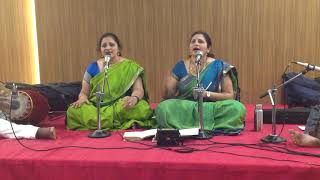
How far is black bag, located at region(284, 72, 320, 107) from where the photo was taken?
4.20 meters

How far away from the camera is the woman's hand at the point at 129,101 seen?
10.7ft

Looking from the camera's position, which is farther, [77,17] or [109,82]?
[77,17]

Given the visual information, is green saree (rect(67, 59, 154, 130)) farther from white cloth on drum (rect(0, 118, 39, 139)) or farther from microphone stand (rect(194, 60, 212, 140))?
microphone stand (rect(194, 60, 212, 140))

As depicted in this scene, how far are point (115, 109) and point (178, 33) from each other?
221 centimetres

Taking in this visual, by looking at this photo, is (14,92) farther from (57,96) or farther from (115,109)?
(57,96)

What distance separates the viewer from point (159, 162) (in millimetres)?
2146

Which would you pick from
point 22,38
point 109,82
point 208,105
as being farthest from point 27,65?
point 208,105

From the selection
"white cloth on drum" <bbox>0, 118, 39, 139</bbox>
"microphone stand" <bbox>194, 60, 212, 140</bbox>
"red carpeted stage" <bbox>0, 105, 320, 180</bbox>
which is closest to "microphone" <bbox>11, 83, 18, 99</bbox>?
"white cloth on drum" <bbox>0, 118, 39, 139</bbox>

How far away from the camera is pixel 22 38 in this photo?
519 cm

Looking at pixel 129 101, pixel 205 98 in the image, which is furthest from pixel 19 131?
pixel 205 98

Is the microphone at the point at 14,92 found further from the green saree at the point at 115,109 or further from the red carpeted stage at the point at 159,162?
the red carpeted stage at the point at 159,162

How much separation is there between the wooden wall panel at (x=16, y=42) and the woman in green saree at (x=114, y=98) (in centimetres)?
158

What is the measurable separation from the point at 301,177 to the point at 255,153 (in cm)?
32

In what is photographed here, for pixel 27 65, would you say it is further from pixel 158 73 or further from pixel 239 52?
pixel 239 52
